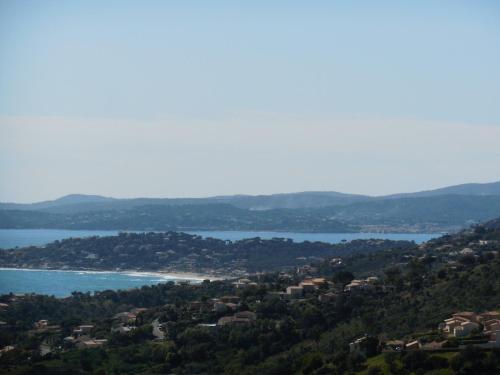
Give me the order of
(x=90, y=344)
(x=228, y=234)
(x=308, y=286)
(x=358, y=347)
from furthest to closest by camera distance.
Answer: (x=228, y=234) < (x=308, y=286) < (x=90, y=344) < (x=358, y=347)

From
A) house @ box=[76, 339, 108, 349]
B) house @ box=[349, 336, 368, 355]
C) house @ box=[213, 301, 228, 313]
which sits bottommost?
house @ box=[76, 339, 108, 349]

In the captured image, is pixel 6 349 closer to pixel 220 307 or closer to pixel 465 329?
pixel 220 307

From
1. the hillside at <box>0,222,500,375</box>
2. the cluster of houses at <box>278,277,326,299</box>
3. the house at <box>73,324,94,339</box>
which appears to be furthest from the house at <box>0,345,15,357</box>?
the cluster of houses at <box>278,277,326,299</box>

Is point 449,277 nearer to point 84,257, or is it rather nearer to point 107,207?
point 84,257

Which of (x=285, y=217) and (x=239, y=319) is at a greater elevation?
(x=285, y=217)

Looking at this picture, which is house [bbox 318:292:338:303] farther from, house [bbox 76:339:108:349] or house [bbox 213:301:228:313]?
house [bbox 76:339:108:349]

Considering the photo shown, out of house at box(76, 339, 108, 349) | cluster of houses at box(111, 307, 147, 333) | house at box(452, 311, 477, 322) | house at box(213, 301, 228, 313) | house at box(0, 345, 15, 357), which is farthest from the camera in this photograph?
house at box(213, 301, 228, 313)

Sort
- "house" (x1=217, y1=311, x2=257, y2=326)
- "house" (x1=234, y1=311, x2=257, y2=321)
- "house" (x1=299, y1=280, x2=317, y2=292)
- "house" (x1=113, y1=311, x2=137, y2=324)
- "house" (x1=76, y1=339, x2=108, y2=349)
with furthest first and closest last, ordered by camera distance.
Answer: "house" (x1=299, y1=280, x2=317, y2=292)
"house" (x1=113, y1=311, x2=137, y2=324)
"house" (x1=234, y1=311, x2=257, y2=321)
"house" (x1=217, y1=311, x2=257, y2=326)
"house" (x1=76, y1=339, x2=108, y2=349)

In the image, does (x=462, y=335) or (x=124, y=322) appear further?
(x=124, y=322)

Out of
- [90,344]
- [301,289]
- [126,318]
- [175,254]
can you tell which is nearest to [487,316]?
[90,344]

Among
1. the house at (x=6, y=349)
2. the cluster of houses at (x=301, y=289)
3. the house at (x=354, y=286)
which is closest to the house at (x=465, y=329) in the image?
the house at (x=354, y=286)

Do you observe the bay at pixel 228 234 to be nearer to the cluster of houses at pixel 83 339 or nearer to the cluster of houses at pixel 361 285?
the cluster of houses at pixel 361 285
